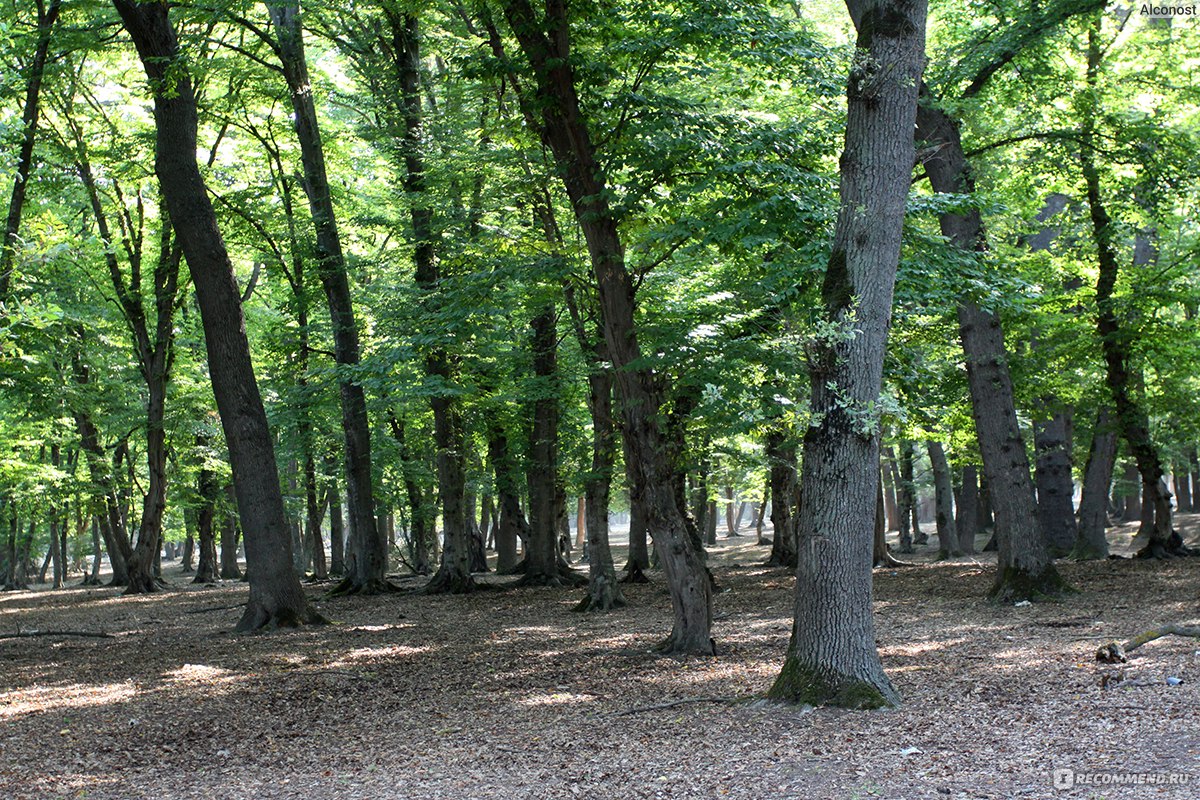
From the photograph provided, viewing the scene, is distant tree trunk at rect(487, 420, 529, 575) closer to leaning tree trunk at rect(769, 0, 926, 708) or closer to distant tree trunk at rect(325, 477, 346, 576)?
distant tree trunk at rect(325, 477, 346, 576)

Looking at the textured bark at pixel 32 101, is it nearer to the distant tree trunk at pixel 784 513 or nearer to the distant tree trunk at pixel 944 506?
the distant tree trunk at pixel 784 513

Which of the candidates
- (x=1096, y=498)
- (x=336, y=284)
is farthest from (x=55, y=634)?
(x=1096, y=498)

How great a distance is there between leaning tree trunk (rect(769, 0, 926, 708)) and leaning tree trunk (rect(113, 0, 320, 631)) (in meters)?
8.09

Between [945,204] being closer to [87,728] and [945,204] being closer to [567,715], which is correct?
[567,715]

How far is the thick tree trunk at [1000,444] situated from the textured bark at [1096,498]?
6798 millimetres

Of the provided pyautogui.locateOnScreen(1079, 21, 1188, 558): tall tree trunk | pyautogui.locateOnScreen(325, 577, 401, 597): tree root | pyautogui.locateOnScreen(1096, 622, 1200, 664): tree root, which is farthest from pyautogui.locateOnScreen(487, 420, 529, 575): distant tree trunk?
pyautogui.locateOnScreen(1096, 622, 1200, 664): tree root

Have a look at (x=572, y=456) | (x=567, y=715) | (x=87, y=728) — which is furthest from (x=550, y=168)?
(x=572, y=456)

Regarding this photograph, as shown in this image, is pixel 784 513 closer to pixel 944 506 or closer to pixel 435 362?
pixel 944 506

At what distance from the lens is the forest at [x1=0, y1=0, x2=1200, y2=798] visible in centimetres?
663

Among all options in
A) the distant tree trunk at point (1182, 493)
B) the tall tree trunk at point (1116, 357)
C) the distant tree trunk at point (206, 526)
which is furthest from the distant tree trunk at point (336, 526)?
the distant tree trunk at point (1182, 493)

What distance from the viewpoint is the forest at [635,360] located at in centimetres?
663

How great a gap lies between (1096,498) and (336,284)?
604 inches

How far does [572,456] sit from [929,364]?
8096mm

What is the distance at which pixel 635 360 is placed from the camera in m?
9.39
